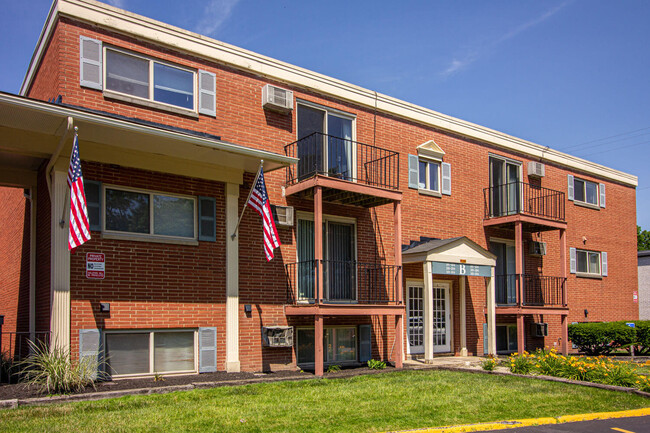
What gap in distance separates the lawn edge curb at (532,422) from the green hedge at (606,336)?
11252 mm

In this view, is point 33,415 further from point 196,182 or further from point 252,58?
point 252,58

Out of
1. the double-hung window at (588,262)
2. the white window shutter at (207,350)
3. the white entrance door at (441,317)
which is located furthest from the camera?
the double-hung window at (588,262)

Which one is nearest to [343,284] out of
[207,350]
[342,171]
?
[342,171]

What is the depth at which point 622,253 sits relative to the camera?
24.5m

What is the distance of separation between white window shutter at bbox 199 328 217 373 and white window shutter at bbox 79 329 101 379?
6.63 ft

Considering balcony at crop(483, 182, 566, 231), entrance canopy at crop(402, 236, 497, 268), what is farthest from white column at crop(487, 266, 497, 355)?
balcony at crop(483, 182, 566, 231)

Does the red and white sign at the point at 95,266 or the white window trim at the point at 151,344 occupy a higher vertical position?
the red and white sign at the point at 95,266

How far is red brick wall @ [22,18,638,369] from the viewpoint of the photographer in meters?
11.3

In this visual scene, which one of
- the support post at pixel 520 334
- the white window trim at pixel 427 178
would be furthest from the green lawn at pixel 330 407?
the white window trim at pixel 427 178

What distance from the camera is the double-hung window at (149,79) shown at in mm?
11852

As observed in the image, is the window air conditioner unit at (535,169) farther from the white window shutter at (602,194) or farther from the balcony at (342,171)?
the balcony at (342,171)

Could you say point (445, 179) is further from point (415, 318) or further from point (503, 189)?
point (415, 318)

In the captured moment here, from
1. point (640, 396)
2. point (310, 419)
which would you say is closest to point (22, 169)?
point (310, 419)

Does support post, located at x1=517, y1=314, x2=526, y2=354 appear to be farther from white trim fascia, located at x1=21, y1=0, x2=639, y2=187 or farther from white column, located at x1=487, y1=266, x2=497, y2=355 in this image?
white trim fascia, located at x1=21, y1=0, x2=639, y2=187
